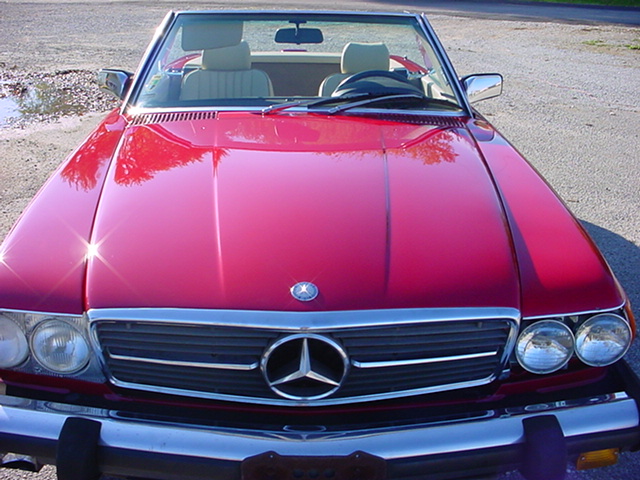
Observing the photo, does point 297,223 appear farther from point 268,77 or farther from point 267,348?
point 268,77

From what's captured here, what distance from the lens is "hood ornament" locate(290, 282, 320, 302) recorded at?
186 centimetres

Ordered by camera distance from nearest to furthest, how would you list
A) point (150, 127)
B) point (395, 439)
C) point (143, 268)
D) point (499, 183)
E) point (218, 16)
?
point (395, 439) → point (143, 268) → point (499, 183) → point (150, 127) → point (218, 16)

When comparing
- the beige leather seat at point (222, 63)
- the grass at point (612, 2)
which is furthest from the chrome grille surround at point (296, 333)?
the grass at point (612, 2)

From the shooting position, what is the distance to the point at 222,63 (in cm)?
362

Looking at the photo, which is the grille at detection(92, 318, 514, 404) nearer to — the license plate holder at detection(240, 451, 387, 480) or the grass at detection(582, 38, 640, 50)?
the license plate holder at detection(240, 451, 387, 480)

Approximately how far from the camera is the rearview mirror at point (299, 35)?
3.99 metres

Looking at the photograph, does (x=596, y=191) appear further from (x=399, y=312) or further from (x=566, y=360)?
(x=399, y=312)

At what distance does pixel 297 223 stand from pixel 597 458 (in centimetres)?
114

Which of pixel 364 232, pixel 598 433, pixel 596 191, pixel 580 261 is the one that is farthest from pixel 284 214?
pixel 596 191

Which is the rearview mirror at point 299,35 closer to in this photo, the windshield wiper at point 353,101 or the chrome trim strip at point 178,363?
the windshield wiper at point 353,101

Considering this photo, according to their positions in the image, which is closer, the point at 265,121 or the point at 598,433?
the point at 598,433

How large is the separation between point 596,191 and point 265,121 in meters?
3.22

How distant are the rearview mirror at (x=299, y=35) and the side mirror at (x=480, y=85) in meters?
0.99

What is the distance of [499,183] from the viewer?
2525mm
